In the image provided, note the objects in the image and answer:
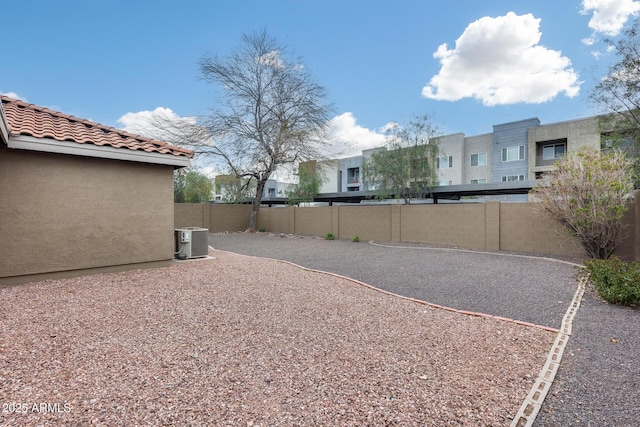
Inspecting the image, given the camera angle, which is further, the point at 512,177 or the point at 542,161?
the point at 512,177

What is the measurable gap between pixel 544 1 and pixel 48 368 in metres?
13.0

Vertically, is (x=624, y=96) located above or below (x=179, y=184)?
above

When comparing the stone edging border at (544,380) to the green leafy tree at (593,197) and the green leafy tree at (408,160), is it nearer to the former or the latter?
the green leafy tree at (593,197)

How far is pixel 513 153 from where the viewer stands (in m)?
25.1

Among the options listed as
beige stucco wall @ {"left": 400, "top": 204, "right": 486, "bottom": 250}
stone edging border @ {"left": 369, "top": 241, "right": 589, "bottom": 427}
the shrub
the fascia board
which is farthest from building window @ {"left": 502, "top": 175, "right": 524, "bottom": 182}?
the fascia board

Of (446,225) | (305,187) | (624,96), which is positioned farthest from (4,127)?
(305,187)

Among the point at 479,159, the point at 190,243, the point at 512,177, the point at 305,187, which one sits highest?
the point at 479,159

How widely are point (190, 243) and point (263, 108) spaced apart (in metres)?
13.1

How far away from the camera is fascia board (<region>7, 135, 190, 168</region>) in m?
5.10

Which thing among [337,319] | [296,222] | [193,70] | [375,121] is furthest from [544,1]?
[193,70]

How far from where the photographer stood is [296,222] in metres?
19.4

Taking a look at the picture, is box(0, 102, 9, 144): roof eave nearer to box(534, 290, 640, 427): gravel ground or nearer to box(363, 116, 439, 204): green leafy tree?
box(534, 290, 640, 427): gravel ground

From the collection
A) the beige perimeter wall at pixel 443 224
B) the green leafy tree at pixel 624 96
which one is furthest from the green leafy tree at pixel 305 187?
the green leafy tree at pixel 624 96

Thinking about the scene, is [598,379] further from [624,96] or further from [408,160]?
[408,160]
